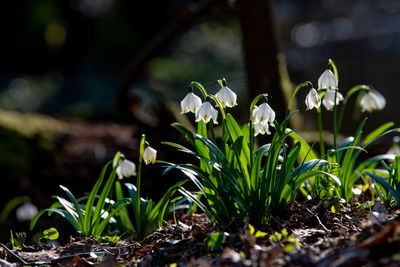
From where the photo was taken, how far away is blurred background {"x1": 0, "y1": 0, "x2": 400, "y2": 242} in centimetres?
406

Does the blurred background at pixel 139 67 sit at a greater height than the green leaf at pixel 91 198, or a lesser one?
greater

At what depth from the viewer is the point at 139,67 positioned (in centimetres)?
445

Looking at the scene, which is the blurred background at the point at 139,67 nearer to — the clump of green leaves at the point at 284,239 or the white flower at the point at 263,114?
the white flower at the point at 263,114

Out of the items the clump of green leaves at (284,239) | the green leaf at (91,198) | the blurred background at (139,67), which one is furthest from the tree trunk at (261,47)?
the clump of green leaves at (284,239)

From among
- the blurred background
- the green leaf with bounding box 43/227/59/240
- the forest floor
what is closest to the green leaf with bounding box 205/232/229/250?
the forest floor

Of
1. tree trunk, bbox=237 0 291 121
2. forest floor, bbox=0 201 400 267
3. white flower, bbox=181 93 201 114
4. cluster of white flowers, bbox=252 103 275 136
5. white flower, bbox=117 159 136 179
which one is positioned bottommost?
forest floor, bbox=0 201 400 267

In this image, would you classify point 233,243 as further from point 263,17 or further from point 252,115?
point 263,17

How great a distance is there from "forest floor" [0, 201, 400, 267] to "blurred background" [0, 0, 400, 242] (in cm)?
123

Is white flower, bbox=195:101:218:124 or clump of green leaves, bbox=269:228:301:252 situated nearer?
clump of green leaves, bbox=269:228:301:252

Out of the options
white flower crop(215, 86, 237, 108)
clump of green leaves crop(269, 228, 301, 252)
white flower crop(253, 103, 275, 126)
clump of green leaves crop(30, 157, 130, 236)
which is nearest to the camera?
clump of green leaves crop(269, 228, 301, 252)

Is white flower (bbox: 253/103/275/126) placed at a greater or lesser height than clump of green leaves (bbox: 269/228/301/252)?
greater

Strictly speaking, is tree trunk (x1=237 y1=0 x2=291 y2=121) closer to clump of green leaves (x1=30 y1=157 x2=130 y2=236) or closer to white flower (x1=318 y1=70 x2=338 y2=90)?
white flower (x1=318 y1=70 x2=338 y2=90)

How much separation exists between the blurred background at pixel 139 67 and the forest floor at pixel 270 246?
4.03 ft

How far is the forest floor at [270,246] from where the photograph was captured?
154 cm
